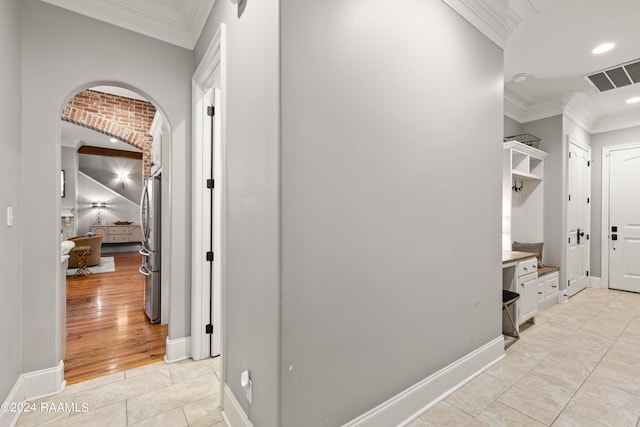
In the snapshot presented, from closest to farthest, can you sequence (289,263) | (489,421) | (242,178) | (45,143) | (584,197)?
(289,263) < (242,178) < (489,421) < (45,143) < (584,197)

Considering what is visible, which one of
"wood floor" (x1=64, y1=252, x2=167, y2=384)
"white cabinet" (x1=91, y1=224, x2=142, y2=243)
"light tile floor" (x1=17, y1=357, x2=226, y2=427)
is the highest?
"white cabinet" (x1=91, y1=224, x2=142, y2=243)

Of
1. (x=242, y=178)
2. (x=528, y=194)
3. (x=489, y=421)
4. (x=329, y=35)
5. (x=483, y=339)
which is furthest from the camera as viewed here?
(x=528, y=194)

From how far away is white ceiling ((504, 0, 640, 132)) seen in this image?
8.13 feet

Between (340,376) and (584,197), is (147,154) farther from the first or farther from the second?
(584,197)

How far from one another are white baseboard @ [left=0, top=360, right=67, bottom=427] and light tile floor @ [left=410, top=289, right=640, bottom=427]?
2499 mm

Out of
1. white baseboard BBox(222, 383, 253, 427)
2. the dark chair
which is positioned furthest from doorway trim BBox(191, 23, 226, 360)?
the dark chair

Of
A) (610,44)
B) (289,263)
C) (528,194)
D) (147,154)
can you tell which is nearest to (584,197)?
(528,194)

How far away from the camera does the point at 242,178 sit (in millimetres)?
1580

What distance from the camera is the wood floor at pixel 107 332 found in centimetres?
238

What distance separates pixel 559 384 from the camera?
6.81ft

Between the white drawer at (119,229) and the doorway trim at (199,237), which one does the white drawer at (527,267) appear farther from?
the white drawer at (119,229)

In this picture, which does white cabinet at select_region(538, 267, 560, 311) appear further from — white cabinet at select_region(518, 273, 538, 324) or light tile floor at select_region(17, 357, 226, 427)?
light tile floor at select_region(17, 357, 226, 427)

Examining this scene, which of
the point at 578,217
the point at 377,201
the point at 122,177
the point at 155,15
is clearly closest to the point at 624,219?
the point at 578,217

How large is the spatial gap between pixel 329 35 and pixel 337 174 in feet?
2.22
